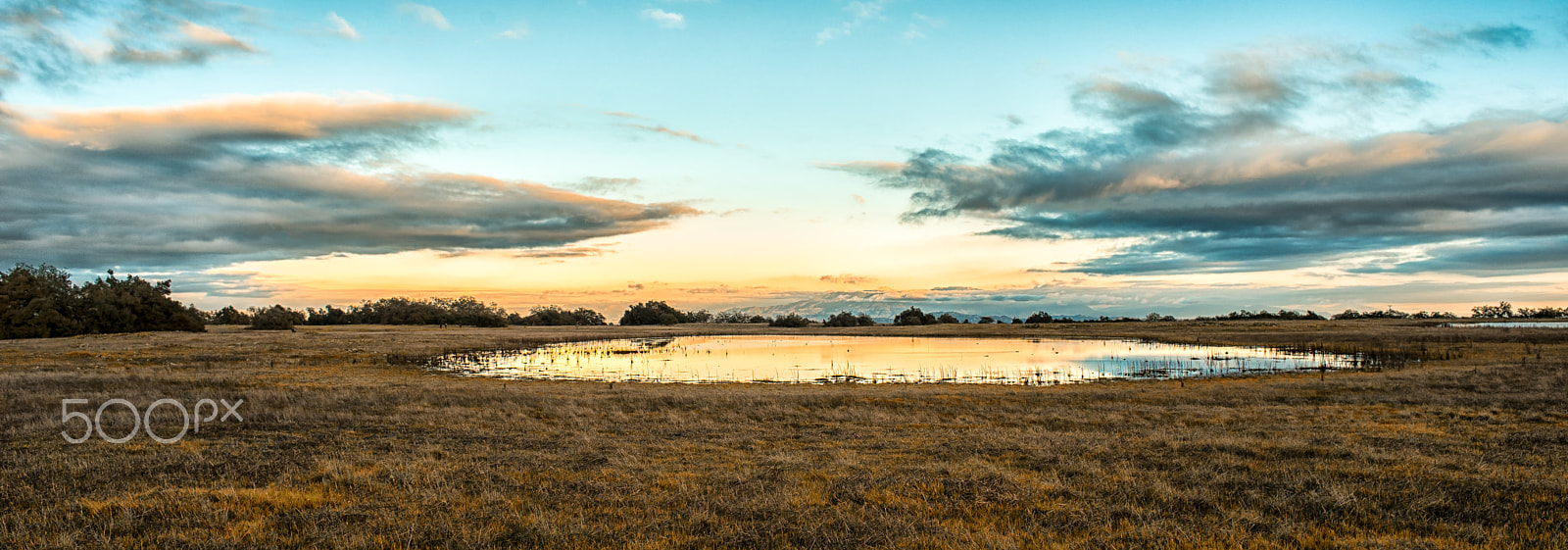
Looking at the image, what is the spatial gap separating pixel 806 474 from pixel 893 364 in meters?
38.8

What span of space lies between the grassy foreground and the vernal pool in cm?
1632

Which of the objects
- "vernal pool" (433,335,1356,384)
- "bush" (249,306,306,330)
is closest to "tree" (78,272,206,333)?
"bush" (249,306,306,330)

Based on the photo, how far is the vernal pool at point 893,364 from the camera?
40.3 m

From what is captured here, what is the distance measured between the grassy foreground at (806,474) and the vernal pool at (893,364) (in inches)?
643

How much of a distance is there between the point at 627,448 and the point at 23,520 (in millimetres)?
8759

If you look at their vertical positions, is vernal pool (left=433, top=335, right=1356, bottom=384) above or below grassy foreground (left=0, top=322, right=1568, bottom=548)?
below

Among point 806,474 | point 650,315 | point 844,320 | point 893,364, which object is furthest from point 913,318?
point 806,474

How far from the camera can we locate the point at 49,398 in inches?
882

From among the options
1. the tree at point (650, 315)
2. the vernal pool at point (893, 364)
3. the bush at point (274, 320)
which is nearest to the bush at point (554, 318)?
the tree at point (650, 315)

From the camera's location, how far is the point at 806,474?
1224 centimetres

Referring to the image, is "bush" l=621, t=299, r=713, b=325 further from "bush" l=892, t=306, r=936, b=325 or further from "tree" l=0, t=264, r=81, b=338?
"tree" l=0, t=264, r=81, b=338

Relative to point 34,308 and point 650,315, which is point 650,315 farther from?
point 34,308

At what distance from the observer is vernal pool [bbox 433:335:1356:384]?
40281 mm

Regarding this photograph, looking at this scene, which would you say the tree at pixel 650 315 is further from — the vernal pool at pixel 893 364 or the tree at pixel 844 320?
the vernal pool at pixel 893 364
